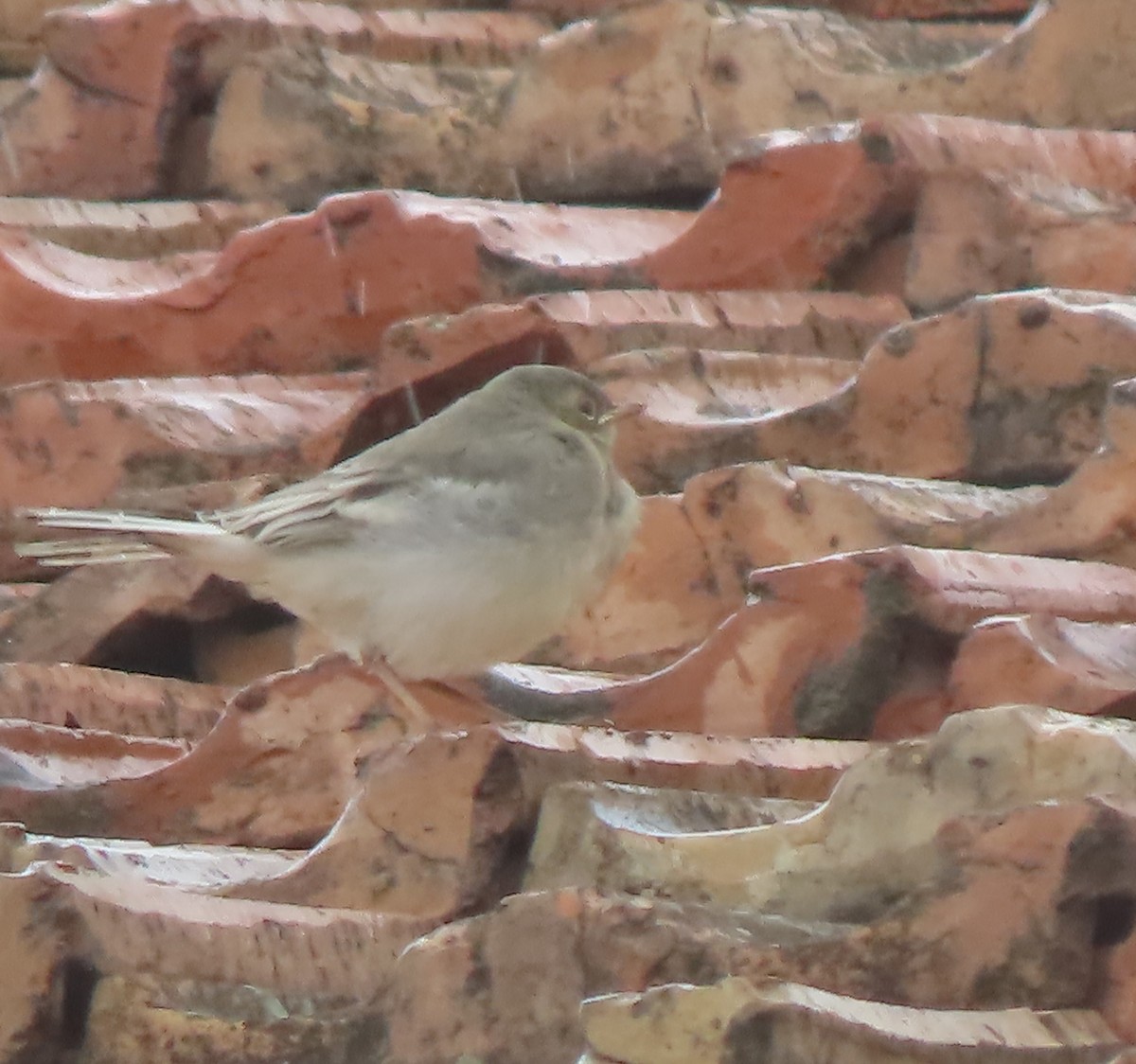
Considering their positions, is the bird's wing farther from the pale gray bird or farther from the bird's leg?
the bird's leg

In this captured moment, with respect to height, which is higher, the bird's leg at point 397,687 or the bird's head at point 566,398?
the bird's head at point 566,398

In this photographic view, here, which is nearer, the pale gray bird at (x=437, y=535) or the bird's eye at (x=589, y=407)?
the pale gray bird at (x=437, y=535)

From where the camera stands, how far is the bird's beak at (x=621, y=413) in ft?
12.5

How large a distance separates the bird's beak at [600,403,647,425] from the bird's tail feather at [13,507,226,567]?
630 millimetres

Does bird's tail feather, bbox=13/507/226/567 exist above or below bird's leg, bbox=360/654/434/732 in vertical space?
above

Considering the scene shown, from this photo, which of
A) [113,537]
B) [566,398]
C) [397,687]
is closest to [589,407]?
[566,398]

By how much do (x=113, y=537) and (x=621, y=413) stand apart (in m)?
0.83

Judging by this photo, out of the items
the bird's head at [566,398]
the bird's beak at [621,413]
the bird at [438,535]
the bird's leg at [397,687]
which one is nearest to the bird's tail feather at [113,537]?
the bird at [438,535]

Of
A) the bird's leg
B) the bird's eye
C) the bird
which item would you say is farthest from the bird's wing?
the bird's leg

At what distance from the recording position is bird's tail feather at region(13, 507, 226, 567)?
373cm

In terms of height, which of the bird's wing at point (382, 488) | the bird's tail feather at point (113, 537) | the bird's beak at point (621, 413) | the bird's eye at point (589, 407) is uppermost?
the bird's eye at point (589, 407)

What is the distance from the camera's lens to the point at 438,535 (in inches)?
145

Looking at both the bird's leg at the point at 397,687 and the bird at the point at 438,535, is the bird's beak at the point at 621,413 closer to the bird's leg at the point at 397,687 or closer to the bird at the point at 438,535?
the bird at the point at 438,535

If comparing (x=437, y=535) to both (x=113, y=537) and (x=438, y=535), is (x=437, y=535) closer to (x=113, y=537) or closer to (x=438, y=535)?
(x=438, y=535)
